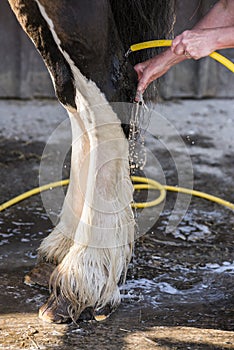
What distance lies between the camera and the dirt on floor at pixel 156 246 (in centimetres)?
232

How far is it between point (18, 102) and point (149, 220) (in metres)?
2.33

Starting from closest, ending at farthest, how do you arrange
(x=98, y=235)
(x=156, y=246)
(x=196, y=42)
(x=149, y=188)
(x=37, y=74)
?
(x=196, y=42) < (x=98, y=235) < (x=156, y=246) < (x=149, y=188) < (x=37, y=74)

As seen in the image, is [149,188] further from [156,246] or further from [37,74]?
[37,74]

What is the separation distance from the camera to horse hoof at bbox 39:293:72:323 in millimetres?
2402

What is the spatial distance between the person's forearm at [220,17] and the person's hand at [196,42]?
201 mm

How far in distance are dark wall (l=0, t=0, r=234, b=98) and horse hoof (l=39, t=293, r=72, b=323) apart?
289 cm

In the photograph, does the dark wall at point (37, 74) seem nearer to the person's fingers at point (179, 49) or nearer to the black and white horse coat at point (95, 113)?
the black and white horse coat at point (95, 113)

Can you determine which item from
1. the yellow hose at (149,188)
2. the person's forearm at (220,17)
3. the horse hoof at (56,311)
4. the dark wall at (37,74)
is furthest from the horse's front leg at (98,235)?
the dark wall at (37,74)

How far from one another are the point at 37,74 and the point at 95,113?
10.2 feet

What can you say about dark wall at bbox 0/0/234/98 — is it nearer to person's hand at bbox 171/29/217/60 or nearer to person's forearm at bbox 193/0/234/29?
person's forearm at bbox 193/0/234/29

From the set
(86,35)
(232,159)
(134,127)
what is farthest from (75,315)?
(232,159)

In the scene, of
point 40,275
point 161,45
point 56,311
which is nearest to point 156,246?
point 40,275

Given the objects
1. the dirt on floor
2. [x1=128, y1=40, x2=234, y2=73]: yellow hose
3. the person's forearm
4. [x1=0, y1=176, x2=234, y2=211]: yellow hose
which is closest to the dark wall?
the dirt on floor

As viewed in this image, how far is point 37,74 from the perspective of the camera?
17.6ft
